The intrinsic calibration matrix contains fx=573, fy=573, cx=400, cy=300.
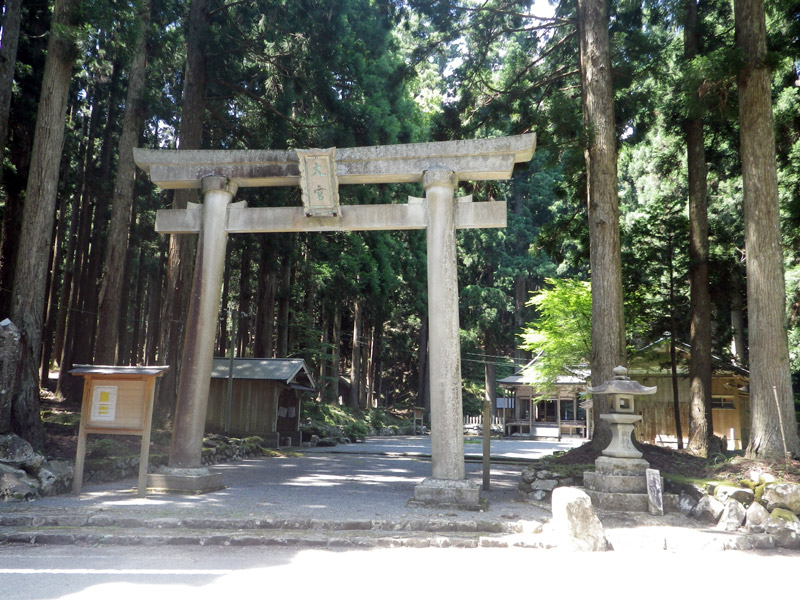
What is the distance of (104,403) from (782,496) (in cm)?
864

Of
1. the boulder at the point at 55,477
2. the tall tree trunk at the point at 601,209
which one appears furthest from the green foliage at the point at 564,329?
the boulder at the point at 55,477

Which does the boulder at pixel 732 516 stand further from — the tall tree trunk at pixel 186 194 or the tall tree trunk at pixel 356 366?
the tall tree trunk at pixel 356 366

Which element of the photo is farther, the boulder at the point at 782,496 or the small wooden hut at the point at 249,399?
the small wooden hut at the point at 249,399

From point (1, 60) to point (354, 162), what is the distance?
21.9ft

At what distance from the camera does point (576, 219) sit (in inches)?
514

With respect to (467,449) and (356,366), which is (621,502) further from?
(356,366)

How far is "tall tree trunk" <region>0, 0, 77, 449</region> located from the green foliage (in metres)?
15.7

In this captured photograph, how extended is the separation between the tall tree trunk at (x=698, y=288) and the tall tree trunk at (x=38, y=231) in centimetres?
1113

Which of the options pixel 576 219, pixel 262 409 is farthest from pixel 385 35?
pixel 262 409

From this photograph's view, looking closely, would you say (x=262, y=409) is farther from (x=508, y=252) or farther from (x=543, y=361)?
(x=508, y=252)

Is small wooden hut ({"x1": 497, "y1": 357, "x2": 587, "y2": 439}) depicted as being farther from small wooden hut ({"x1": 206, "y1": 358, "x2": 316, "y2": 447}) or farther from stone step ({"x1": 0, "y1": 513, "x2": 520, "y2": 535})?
stone step ({"x1": 0, "y1": 513, "x2": 520, "y2": 535})

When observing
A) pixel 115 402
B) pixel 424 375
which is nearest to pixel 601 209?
pixel 115 402

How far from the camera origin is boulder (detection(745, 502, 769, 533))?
255 inches

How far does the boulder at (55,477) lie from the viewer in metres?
7.54
